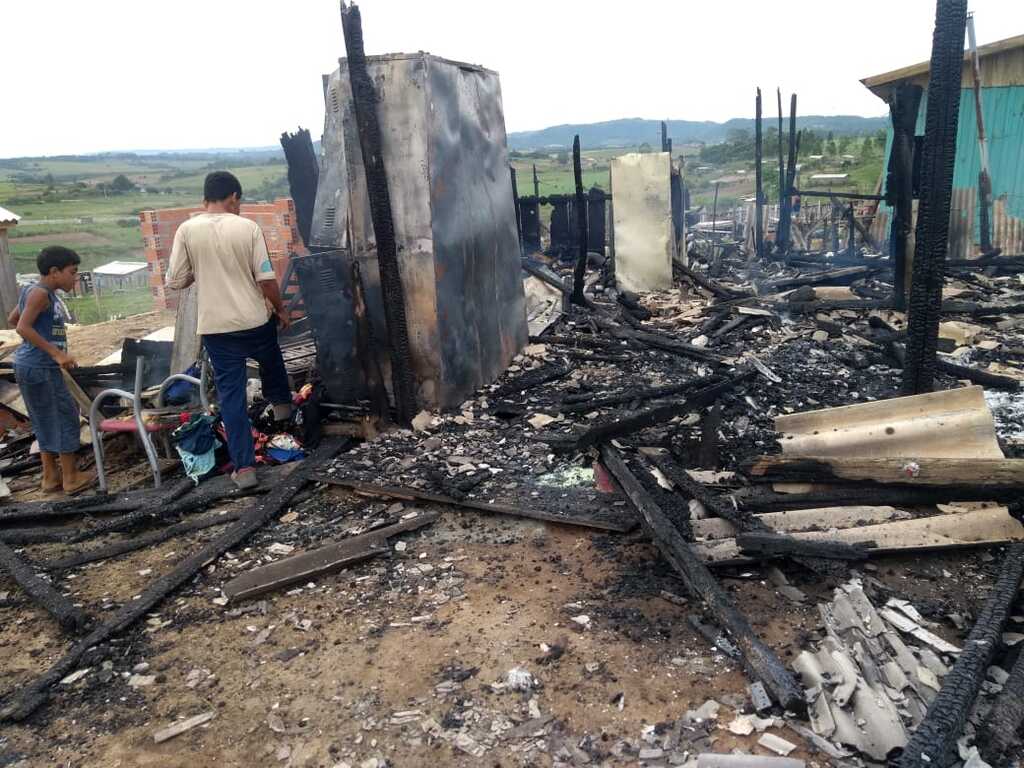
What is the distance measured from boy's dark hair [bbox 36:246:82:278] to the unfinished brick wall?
541cm

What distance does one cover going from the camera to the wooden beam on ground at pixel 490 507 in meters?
4.24

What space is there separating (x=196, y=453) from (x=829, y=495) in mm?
4453

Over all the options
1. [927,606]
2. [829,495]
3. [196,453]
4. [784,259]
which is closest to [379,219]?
[196,453]

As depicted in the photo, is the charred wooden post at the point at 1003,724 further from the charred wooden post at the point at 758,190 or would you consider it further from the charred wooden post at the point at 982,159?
the charred wooden post at the point at 758,190

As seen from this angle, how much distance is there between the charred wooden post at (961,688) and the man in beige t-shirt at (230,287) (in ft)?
14.1

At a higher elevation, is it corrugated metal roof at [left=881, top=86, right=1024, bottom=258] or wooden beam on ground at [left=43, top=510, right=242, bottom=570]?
corrugated metal roof at [left=881, top=86, right=1024, bottom=258]

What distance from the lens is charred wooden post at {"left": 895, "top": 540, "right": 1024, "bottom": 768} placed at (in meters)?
2.39

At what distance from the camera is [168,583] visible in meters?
3.92

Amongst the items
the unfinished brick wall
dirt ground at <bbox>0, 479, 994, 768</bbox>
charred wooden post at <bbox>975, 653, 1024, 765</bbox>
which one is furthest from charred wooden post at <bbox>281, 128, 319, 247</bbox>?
charred wooden post at <bbox>975, 653, 1024, 765</bbox>

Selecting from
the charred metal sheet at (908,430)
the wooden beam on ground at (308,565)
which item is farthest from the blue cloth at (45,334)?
the charred metal sheet at (908,430)

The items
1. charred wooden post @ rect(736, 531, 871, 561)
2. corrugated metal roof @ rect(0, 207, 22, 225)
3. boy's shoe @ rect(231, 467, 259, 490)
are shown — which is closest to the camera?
charred wooden post @ rect(736, 531, 871, 561)

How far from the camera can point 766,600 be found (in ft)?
11.3

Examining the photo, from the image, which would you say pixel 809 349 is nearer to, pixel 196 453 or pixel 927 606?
pixel 927 606

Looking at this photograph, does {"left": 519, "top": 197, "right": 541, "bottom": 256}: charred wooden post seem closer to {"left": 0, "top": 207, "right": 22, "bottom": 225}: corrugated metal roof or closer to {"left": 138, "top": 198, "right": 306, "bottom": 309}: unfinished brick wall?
{"left": 138, "top": 198, "right": 306, "bottom": 309}: unfinished brick wall
